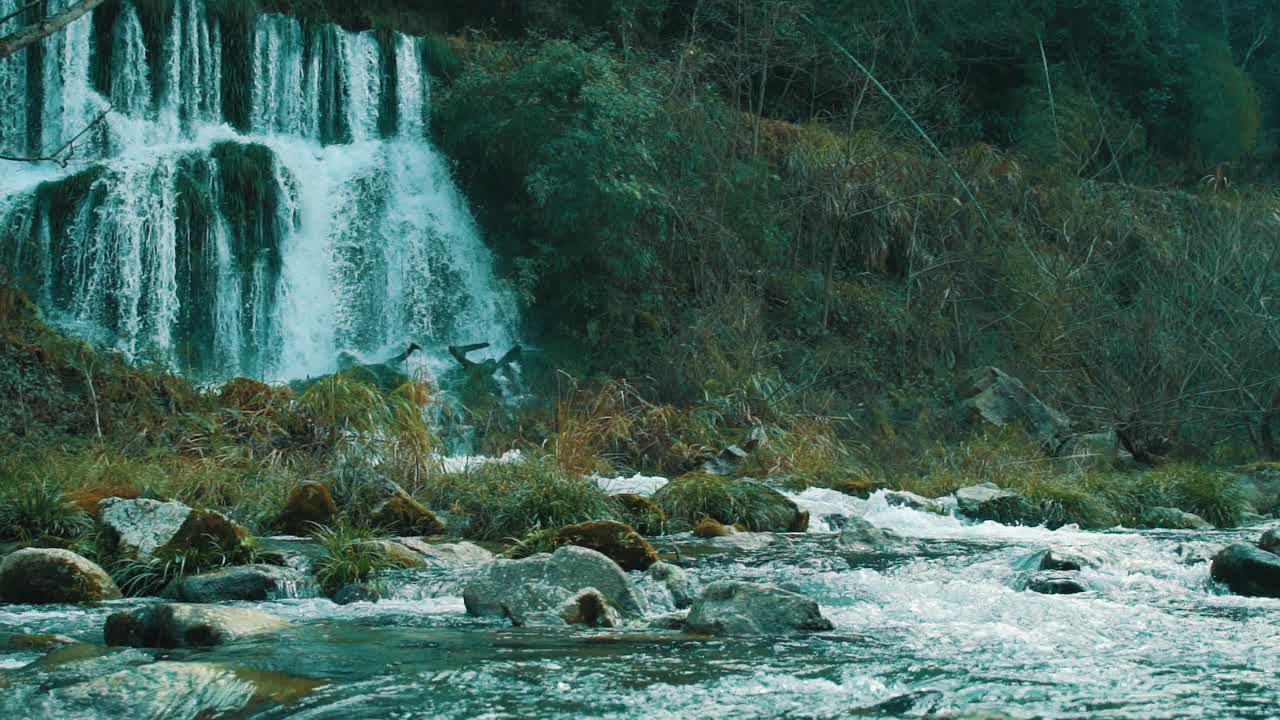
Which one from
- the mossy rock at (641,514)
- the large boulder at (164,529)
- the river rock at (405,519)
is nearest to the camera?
the large boulder at (164,529)

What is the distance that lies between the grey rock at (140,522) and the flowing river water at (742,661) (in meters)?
0.80

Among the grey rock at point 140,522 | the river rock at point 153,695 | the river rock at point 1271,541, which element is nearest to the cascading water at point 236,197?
the grey rock at point 140,522

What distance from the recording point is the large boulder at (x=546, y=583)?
504 centimetres

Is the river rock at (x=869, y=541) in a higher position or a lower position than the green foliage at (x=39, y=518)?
lower

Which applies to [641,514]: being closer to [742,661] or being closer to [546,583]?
[546,583]

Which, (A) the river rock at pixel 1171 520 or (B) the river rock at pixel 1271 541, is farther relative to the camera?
(A) the river rock at pixel 1171 520

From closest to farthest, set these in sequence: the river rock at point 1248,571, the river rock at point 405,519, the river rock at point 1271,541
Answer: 1. the river rock at point 1248,571
2. the river rock at point 1271,541
3. the river rock at point 405,519

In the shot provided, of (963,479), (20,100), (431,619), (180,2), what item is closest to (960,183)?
(963,479)

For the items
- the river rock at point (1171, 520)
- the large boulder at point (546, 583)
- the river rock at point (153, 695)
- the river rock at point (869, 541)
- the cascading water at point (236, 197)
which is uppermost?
the cascading water at point (236, 197)

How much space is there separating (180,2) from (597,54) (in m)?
5.08

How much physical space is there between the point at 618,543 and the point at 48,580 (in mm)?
2523

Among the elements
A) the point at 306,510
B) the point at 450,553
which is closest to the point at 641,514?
the point at 450,553

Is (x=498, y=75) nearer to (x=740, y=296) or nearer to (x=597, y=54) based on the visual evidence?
(x=597, y=54)

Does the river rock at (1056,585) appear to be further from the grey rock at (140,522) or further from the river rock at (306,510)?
the grey rock at (140,522)
